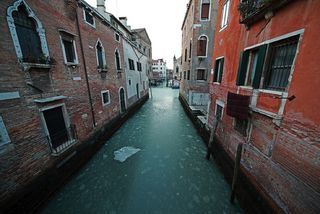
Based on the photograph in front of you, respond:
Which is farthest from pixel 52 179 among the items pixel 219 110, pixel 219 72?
pixel 219 72

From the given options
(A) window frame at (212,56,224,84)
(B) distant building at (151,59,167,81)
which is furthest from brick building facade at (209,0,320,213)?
(B) distant building at (151,59,167,81)

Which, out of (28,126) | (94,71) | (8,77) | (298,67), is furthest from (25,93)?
(298,67)

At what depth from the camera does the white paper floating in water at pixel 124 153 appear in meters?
6.54

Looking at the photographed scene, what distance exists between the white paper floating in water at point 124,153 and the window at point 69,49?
4864 millimetres

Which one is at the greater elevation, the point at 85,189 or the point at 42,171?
the point at 42,171

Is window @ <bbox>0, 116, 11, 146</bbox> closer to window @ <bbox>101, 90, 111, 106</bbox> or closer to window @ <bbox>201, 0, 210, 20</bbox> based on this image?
window @ <bbox>101, 90, 111, 106</bbox>

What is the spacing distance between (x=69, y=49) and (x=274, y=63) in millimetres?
7288

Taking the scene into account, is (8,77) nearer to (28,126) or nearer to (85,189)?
(28,126)

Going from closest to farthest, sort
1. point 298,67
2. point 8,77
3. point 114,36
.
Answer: point 298,67 → point 8,77 → point 114,36

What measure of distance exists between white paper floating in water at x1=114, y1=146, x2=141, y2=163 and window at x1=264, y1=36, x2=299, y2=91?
253 inches

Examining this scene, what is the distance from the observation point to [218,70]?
647 centimetres

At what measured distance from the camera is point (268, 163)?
3.38 meters

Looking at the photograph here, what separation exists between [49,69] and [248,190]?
299 inches

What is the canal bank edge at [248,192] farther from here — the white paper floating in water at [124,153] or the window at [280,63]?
the white paper floating in water at [124,153]
